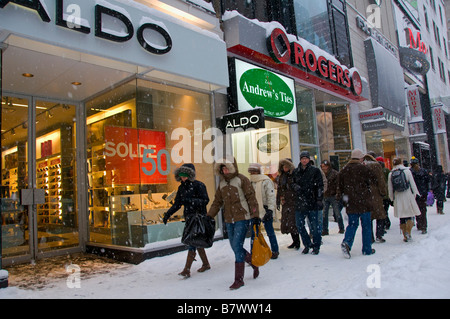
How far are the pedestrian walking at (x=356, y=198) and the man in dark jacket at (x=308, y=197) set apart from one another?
445mm

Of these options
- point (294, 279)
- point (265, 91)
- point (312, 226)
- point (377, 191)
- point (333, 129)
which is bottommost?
point (294, 279)

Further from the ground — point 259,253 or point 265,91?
point 265,91

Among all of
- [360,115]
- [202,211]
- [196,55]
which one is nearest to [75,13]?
[196,55]

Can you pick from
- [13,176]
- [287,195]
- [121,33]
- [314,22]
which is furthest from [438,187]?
[13,176]

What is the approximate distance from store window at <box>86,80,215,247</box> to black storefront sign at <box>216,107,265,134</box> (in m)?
0.69

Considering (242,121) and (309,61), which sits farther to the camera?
(309,61)

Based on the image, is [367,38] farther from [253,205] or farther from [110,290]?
[110,290]

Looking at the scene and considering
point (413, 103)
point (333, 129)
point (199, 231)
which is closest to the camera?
point (199, 231)

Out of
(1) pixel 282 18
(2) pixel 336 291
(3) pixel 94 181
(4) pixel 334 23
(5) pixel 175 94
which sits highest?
(4) pixel 334 23

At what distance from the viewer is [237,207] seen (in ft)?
16.1

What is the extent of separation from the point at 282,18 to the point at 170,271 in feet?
28.9

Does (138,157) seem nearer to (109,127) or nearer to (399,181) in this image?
(109,127)

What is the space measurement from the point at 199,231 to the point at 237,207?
2.39 ft

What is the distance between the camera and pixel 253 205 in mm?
4918
